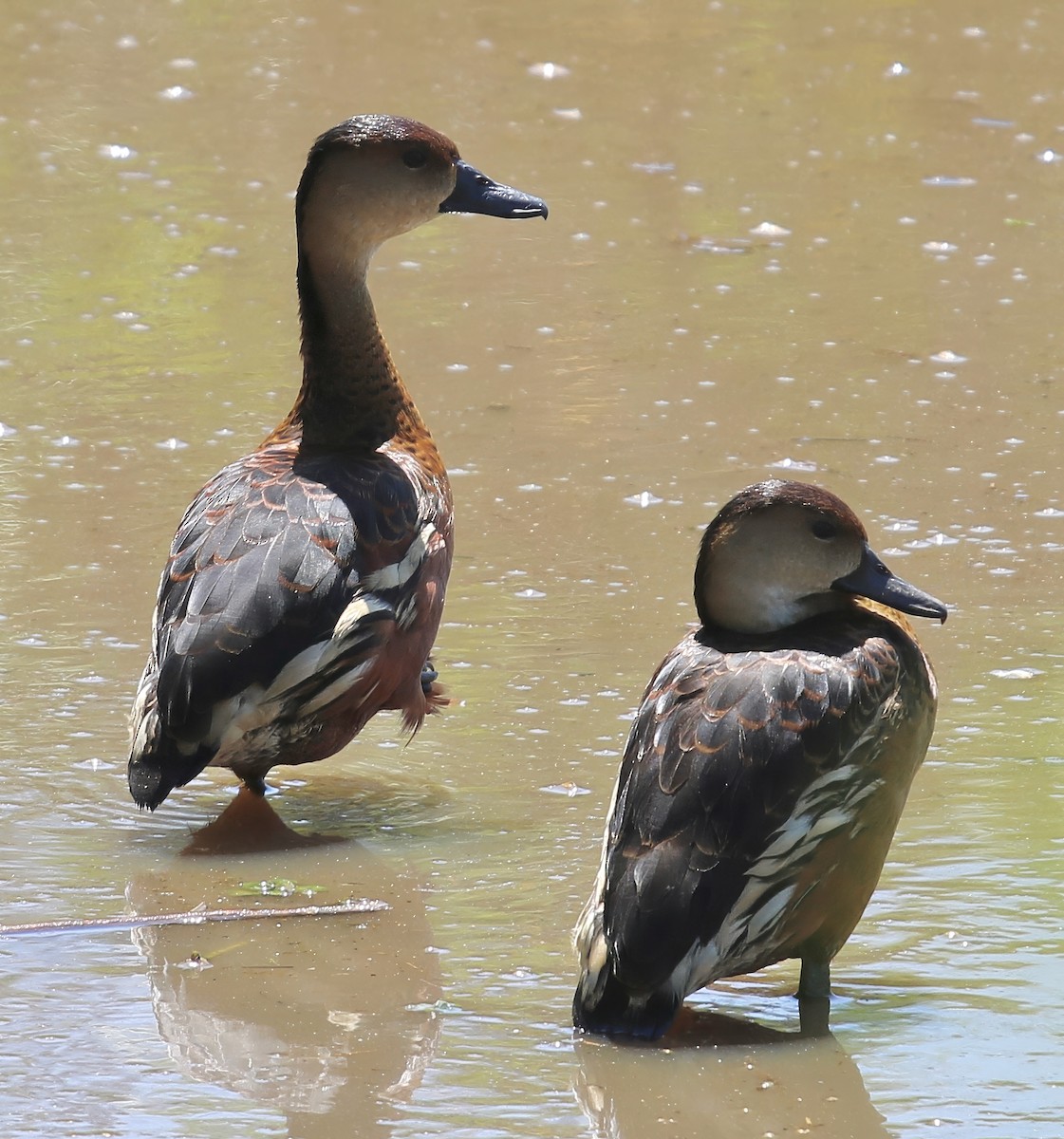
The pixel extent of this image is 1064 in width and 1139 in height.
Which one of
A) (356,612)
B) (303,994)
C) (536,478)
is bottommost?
(536,478)

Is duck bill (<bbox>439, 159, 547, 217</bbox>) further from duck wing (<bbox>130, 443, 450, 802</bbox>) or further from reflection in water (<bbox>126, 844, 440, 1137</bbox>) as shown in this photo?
reflection in water (<bbox>126, 844, 440, 1137</bbox>)

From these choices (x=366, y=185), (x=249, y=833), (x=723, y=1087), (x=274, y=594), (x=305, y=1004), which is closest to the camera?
(x=723, y=1087)

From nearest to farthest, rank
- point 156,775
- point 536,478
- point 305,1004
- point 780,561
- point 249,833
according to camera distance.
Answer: point 305,1004 < point 780,561 < point 156,775 < point 249,833 < point 536,478

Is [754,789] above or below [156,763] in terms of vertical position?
above

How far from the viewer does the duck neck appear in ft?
20.6

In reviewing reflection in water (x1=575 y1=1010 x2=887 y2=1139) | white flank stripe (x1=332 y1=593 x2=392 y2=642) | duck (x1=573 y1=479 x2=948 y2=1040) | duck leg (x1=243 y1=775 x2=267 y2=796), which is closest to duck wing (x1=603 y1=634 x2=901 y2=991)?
duck (x1=573 y1=479 x2=948 y2=1040)

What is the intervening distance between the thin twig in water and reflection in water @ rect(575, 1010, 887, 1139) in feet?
3.03

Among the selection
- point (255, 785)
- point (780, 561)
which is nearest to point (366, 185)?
point (255, 785)

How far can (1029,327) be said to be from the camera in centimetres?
886

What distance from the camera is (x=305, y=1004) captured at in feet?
14.5

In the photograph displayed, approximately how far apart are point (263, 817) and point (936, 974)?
6.38 ft

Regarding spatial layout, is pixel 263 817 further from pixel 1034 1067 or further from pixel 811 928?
pixel 1034 1067

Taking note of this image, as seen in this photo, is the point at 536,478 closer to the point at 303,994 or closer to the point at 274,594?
the point at 274,594

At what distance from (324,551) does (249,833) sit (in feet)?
2.54
